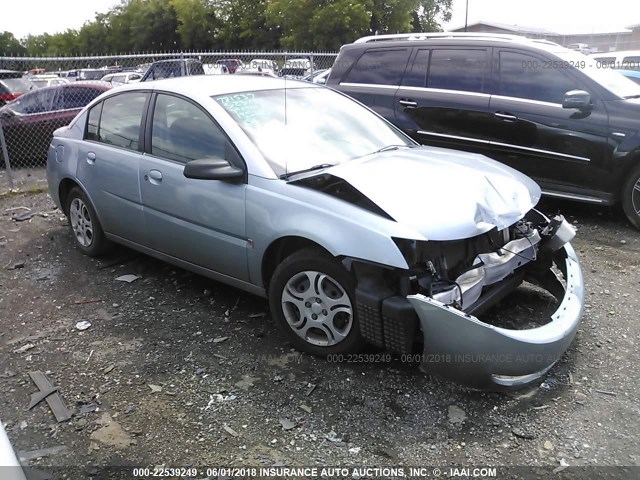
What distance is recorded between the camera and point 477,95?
19.8 feet

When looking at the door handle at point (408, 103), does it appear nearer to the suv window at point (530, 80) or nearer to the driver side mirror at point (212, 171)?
the suv window at point (530, 80)

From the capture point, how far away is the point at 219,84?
4023mm

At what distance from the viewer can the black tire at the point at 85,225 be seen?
4816 millimetres

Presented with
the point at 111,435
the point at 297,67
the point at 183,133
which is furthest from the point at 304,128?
the point at 297,67

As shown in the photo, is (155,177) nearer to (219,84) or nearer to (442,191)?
(219,84)

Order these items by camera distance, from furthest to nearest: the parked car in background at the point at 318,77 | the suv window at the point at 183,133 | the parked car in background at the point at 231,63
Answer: the parked car in background at the point at 231,63, the parked car in background at the point at 318,77, the suv window at the point at 183,133

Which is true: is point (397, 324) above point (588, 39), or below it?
below

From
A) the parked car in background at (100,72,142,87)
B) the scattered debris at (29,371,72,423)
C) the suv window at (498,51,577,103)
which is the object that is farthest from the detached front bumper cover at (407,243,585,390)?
the parked car in background at (100,72,142,87)

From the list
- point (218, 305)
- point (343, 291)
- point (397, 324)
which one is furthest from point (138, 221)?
point (397, 324)

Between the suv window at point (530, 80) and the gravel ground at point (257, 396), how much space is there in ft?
7.36

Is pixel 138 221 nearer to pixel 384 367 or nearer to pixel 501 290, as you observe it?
pixel 384 367

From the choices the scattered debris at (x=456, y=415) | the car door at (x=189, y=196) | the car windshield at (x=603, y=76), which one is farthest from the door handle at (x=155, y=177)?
the car windshield at (x=603, y=76)

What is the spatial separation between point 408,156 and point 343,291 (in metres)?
1.22

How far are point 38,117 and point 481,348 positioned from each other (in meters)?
9.69
